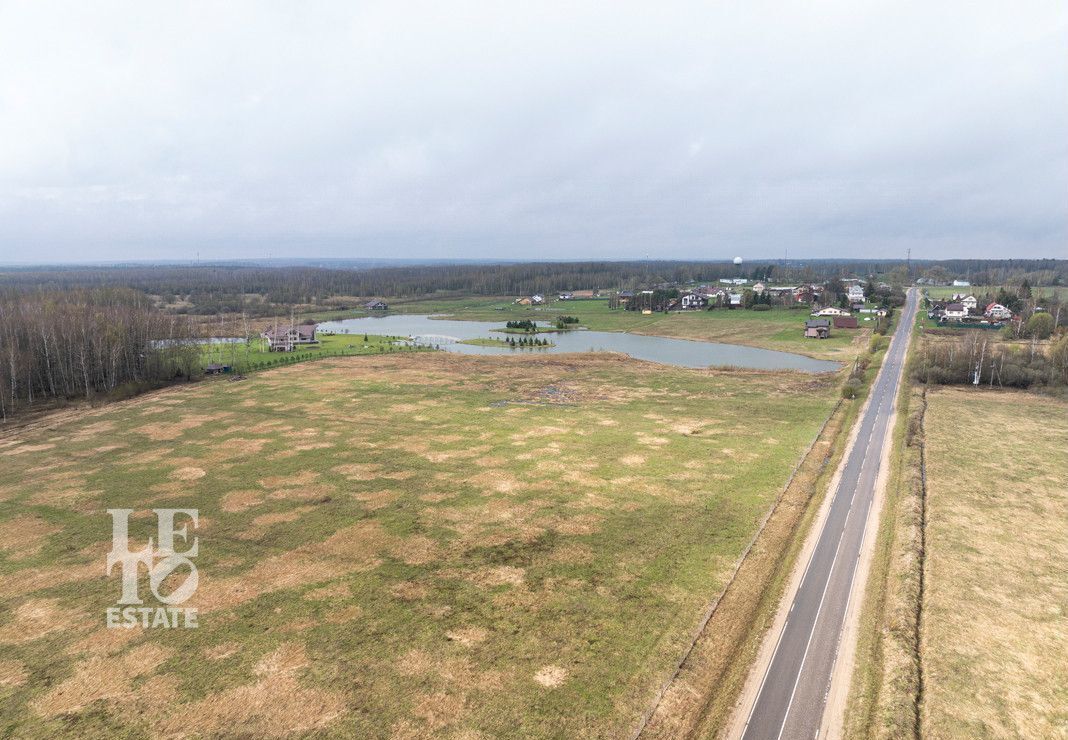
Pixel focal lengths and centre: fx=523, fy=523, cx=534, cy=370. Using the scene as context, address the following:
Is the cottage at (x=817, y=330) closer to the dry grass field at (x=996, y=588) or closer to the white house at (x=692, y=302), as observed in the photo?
the white house at (x=692, y=302)

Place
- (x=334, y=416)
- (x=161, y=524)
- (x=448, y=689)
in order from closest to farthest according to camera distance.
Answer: (x=448, y=689)
(x=161, y=524)
(x=334, y=416)

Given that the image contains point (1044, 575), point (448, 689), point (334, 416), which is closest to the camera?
point (448, 689)

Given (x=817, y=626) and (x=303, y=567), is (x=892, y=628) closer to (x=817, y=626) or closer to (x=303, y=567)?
(x=817, y=626)

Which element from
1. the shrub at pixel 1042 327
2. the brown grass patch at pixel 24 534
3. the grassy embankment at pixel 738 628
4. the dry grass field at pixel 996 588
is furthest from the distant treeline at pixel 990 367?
the brown grass patch at pixel 24 534

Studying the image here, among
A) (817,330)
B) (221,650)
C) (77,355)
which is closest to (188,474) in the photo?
(221,650)

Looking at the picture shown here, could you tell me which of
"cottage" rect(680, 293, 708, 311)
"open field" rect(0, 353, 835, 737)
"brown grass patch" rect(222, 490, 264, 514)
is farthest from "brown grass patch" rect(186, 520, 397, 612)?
"cottage" rect(680, 293, 708, 311)

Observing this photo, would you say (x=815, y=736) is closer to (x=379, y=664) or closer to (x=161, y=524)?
(x=379, y=664)

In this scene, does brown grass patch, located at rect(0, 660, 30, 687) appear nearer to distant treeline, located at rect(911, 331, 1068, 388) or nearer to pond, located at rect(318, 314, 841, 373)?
pond, located at rect(318, 314, 841, 373)

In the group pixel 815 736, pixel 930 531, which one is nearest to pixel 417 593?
pixel 815 736
